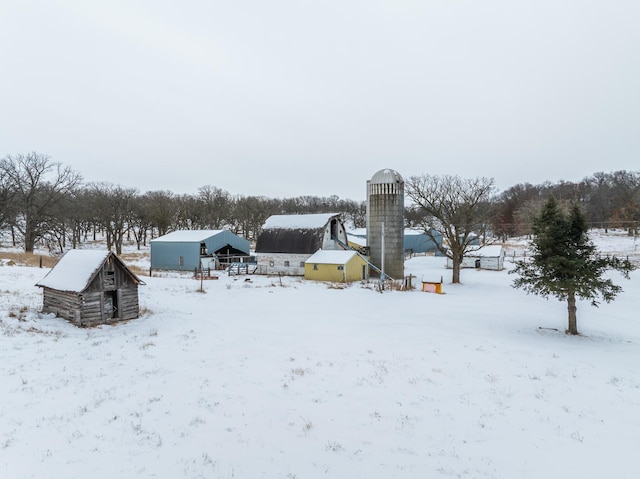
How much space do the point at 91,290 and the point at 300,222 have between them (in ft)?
83.4

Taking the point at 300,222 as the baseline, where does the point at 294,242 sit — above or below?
below

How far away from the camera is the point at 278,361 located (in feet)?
43.1

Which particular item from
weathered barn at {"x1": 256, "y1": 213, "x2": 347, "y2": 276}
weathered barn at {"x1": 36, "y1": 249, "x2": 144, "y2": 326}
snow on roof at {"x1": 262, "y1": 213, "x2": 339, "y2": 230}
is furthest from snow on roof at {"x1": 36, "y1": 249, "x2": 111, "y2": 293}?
snow on roof at {"x1": 262, "y1": 213, "x2": 339, "y2": 230}

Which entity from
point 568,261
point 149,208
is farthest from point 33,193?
point 568,261

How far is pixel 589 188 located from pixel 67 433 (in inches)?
5534

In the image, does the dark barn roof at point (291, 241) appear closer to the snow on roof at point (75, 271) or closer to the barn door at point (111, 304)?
the barn door at point (111, 304)

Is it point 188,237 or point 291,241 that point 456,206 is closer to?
point 291,241

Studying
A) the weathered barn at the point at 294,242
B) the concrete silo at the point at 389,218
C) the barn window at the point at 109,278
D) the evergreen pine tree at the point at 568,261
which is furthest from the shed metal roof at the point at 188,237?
the evergreen pine tree at the point at 568,261

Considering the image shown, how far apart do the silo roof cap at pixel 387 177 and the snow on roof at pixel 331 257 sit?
8.10m

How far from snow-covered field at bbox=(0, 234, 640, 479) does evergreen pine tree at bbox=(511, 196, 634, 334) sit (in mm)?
2274

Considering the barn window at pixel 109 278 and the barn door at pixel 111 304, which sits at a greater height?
the barn window at pixel 109 278

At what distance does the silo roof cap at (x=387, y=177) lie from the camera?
3712cm

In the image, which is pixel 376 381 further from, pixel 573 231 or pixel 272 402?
pixel 573 231

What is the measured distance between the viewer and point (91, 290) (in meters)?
17.4
